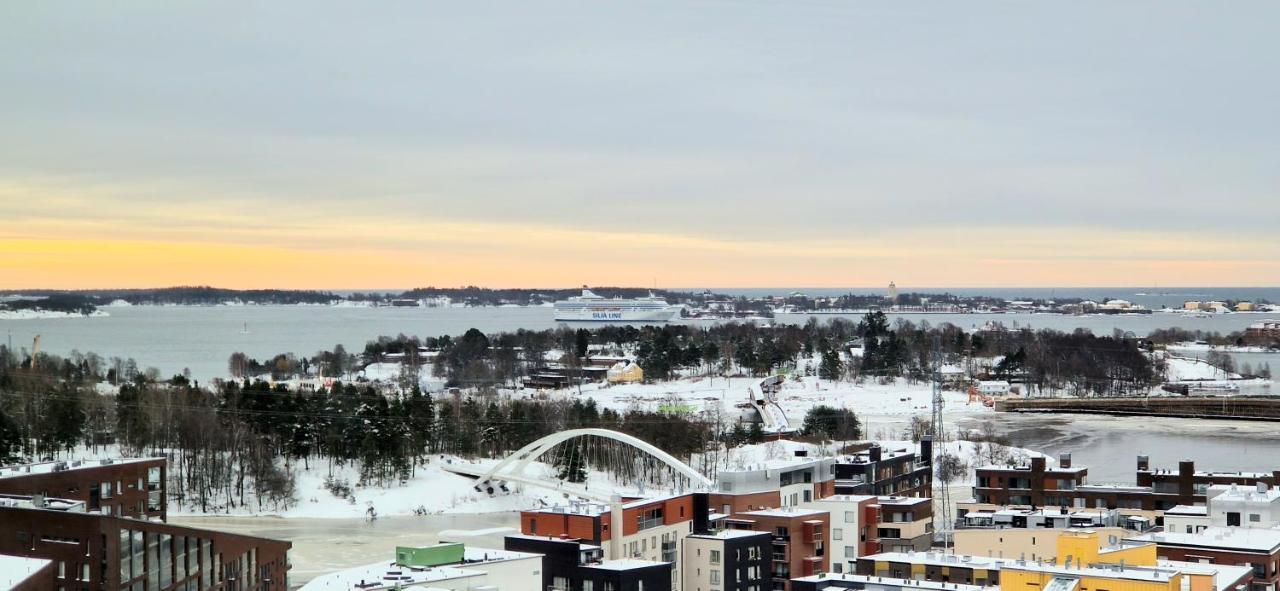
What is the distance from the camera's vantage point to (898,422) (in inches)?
2442

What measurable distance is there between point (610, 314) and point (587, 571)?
15555cm

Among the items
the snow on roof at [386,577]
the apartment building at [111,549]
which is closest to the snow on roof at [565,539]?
the snow on roof at [386,577]

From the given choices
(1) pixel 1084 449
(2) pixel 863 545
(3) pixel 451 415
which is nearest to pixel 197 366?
(3) pixel 451 415

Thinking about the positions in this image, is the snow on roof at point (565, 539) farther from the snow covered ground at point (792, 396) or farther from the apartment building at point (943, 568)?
the snow covered ground at point (792, 396)

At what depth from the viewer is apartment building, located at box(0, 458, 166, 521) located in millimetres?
25328

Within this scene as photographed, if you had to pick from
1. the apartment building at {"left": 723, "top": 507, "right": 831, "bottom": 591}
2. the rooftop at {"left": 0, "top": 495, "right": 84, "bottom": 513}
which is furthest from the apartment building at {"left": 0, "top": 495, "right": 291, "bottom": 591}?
the apartment building at {"left": 723, "top": 507, "right": 831, "bottom": 591}

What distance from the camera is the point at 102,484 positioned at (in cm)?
2681

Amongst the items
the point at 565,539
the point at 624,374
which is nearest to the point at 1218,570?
the point at 565,539

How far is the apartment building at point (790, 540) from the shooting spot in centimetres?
2796

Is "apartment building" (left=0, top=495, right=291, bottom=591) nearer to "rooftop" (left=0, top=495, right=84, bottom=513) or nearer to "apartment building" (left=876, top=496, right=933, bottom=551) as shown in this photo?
"rooftop" (left=0, top=495, right=84, bottom=513)

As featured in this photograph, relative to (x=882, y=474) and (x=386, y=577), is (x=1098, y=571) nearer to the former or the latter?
(x=386, y=577)

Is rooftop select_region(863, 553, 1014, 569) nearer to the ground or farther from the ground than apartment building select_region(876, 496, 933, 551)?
farther from the ground

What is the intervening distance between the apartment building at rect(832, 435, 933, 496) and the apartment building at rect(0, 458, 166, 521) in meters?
15.3

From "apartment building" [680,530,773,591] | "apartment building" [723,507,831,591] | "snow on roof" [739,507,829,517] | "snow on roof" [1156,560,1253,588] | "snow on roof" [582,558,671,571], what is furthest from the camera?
"snow on roof" [739,507,829,517]
